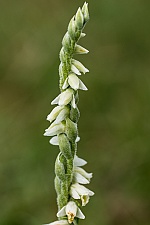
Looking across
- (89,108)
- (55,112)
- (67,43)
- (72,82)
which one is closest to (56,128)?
(55,112)

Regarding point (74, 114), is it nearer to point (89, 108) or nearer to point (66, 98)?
point (66, 98)

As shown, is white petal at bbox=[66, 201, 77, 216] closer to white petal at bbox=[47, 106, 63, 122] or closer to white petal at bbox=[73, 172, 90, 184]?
white petal at bbox=[73, 172, 90, 184]

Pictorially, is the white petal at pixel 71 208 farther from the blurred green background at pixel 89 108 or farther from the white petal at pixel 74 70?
the blurred green background at pixel 89 108

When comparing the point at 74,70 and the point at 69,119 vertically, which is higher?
the point at 74,70

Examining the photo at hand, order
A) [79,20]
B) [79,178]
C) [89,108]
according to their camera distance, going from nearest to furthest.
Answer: [79,20] < [79,178] < [89,108]

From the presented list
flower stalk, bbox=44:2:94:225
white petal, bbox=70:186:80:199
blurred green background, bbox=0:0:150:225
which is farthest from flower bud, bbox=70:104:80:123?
blurred green background, bbox=0:0:150:225

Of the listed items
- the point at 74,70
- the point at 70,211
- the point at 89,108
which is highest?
the point at 89,108
